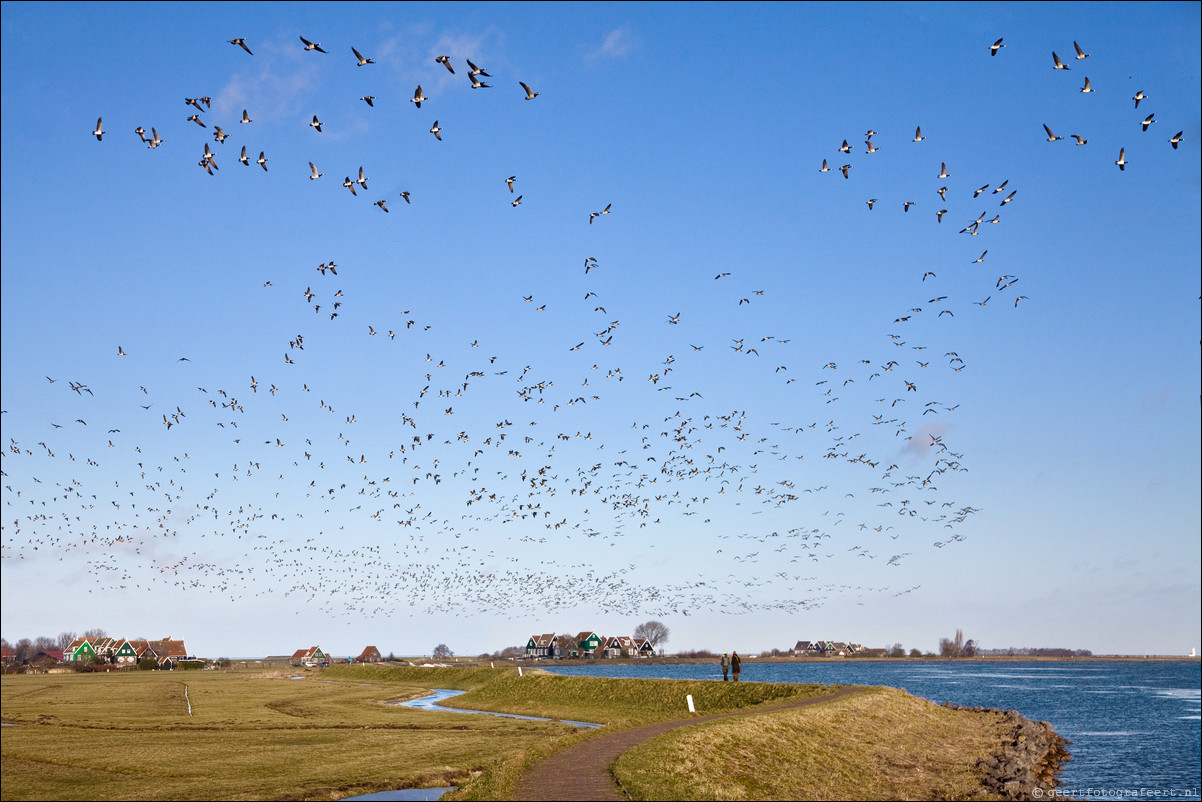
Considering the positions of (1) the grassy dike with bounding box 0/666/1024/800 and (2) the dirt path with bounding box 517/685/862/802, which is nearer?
(2) the dirt path with bounding box 517/685/862/802

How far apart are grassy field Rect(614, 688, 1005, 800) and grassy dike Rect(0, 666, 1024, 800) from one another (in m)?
0.11

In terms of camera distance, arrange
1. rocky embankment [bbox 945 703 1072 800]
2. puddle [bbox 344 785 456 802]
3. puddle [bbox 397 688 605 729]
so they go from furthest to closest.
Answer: puddle [bbox 397 688 605 729], rocky embankment [bbox 945 703 1072 800], puddle [bbox 344 785 456 802]

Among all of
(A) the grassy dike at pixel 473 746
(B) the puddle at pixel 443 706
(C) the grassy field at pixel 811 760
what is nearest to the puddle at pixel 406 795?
(A) the grassy dike at pixel 473 746

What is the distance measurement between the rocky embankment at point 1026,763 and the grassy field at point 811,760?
0.91m

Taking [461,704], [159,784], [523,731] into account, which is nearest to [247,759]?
[159,784]

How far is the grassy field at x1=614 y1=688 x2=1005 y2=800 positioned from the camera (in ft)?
105

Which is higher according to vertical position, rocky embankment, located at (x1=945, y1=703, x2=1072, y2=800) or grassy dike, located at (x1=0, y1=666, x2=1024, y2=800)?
grassy dike, located at (x1=0, y1=666, x2=1024, y2=800)

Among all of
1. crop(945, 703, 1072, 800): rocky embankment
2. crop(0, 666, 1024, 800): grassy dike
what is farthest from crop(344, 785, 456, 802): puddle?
crop(945, 703, 1072, 800): rocky embankment

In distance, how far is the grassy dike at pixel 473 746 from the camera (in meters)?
33.3

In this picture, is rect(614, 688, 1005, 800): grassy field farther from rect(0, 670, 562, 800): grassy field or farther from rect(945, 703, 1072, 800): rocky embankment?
rect(0, 670, 562, 800): grassy field

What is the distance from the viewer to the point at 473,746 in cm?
4684

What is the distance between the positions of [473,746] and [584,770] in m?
16.0

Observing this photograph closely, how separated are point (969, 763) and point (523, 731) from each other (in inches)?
1005

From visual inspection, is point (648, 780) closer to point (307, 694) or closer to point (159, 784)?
point (159, 784)
